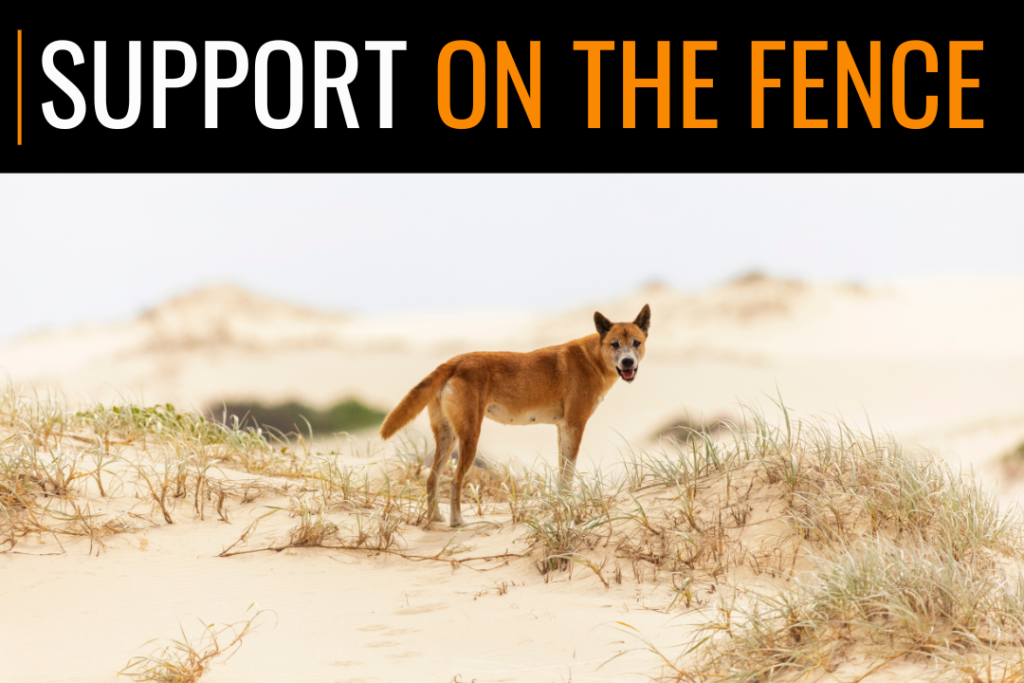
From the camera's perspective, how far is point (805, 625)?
4535mm

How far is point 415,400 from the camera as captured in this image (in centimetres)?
693

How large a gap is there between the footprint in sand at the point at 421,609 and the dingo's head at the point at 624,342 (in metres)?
2.52

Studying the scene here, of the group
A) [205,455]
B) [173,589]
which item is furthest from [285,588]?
[205,455]

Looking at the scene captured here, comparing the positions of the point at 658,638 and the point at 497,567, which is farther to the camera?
the point at 497,567

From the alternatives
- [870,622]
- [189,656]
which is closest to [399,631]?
[189,656]

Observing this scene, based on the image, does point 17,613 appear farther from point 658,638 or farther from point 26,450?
point 658,638

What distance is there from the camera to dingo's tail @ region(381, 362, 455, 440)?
6.88 metres

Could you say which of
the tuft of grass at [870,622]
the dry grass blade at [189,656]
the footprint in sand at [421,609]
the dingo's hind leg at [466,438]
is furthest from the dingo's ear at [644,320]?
the dry grass blade at [189,656]

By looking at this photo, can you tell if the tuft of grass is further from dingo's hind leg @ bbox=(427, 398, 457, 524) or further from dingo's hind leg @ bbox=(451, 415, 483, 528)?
dingo's hind leg @ bbox=(427, 398, 457, 524)

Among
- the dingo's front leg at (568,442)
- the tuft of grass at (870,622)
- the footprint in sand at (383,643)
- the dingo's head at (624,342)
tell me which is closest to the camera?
the tuft of grass at (870,622)

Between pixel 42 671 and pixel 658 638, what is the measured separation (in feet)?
11.2

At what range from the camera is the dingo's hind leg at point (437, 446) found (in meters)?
7.16

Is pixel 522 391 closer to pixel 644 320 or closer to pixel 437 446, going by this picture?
pixel 437 446

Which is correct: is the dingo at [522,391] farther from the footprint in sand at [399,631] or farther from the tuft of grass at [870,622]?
the tuft of grass at [870,622]
